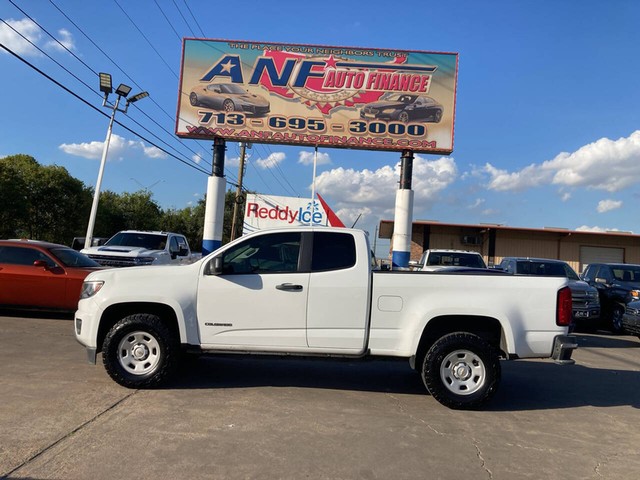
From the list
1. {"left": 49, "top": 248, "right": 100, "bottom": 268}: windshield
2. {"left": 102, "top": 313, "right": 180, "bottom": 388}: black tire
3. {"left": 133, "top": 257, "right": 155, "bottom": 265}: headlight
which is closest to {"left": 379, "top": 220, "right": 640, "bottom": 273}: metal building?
{"left": 133, "top": 257, "right": 155, "bottom": 265}: headlight

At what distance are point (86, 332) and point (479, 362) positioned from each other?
15.1 ft

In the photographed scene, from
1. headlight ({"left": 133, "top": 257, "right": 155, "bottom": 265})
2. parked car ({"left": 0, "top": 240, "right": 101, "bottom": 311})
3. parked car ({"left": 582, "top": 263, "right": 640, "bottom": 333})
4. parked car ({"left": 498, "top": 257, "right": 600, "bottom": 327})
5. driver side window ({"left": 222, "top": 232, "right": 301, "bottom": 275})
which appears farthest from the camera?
parked car ({"left": 582, "top": 263, "right": 640, "bottom": 333})

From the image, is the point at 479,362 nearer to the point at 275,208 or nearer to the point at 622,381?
the point at 622,381

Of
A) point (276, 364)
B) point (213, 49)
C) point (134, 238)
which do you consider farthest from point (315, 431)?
point (213, 49)

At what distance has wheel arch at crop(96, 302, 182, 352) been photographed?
241 inches

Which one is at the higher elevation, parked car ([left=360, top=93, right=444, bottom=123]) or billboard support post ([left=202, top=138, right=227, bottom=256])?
parked car ([left=360, top=93, right=444, bottom=123])

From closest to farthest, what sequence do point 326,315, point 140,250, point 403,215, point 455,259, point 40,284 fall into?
point 326,315, point 40,284, point 140,250, point 455,259, point 403,215

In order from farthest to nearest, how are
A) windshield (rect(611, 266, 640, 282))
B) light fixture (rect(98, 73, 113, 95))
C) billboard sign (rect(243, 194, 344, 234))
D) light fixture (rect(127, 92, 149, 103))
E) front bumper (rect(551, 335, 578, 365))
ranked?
1. light fixture (rect(127, 92, 149, 103))
2. light fixture (rect(98, 73, 113, 95))
3. billboard sign (rect(243, 194, 344, 234))
4. windshield (rect(611, 266, 640, 282))
5. front bumper (rect(551, 335, 578, 365))

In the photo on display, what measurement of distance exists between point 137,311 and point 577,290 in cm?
1104

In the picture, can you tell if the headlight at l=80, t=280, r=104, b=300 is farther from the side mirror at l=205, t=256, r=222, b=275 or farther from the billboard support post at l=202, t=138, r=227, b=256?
the billboard support post at l=202, t=138, r=227, b=256

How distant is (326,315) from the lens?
5930 mm

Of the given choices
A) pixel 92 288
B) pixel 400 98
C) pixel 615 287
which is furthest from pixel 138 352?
pixel 615 287

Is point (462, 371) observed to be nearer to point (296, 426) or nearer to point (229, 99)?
point (296, 426)

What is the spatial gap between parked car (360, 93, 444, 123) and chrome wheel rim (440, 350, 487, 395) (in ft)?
39.3
